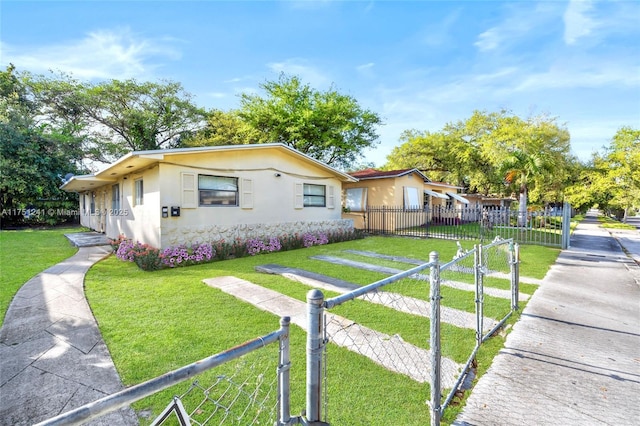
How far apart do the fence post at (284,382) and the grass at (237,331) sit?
43.2 inches

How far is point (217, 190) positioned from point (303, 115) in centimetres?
1145

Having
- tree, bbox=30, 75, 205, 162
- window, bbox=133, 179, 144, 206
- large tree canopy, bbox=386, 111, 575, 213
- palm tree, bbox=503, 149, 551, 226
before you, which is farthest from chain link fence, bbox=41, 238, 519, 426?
tree, bbox=30, 75, 205, 162

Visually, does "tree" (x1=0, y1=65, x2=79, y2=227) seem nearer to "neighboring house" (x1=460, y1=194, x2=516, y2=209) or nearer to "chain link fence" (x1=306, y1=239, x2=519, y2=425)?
"chain link fence" (x1=306, y1=239, x2=519, y2=425)

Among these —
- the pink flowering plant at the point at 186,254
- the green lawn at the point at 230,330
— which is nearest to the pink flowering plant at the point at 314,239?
the pink flowering plant at the point at 186,254

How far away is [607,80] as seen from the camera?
11.4 m

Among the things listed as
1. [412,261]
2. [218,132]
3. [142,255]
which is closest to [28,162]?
[218,132]

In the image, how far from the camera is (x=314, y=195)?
44.9ft

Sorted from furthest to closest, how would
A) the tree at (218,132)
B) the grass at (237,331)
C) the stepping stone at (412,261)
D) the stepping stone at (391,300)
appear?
the tree at (218,132)
the stepping stone at (412,261)
the stepping stone at (391,300)
the grass at (237,331)

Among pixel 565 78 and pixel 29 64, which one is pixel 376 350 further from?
pixel 29 64

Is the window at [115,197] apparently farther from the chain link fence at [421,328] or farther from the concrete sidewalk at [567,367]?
the concrete sidewalk at [567,367]

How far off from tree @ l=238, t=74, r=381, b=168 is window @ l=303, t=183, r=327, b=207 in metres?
7.64

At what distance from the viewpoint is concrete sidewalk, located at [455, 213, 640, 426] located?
248 centimetres

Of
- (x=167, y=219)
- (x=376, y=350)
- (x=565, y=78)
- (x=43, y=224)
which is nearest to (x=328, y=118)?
(x=565, y=78)

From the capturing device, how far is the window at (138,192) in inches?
405
